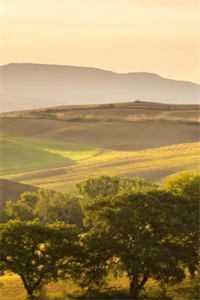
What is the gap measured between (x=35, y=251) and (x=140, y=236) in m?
10.3

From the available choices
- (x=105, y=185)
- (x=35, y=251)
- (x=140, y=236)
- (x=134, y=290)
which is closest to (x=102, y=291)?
(x=134, y=290)

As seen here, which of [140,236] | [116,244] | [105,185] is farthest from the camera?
[105,185]

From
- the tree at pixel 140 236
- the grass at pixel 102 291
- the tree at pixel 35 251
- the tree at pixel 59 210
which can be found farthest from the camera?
the tree at pixel 59 210

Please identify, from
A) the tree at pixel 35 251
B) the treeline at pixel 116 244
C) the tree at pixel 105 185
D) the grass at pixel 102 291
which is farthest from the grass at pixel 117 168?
the treeline at pixel 116 244

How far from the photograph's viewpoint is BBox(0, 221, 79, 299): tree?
63.6m

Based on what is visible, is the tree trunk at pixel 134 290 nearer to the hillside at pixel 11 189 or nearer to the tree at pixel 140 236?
the tree at pixel 140 236

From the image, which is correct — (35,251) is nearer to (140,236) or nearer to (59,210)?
(140,236)

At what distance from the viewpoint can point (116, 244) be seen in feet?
206

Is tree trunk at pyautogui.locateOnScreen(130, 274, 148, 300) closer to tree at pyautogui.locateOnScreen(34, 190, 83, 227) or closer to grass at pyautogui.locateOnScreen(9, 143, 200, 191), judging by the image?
tree at pyautogui.locateOnScreen(34, 190, 83, 227)

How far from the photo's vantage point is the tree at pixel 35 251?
63625 mm

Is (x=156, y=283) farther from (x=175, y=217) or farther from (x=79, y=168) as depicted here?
(x=79, y=168)

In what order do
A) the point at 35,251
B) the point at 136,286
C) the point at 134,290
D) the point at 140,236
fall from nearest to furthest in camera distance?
the point at 134,290, the point at 136,286, the point at 140,236, the point at 35,251

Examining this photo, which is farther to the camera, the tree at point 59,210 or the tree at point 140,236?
the tree at point 59,210

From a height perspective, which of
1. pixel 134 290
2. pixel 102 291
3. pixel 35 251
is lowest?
pixel 102 291
